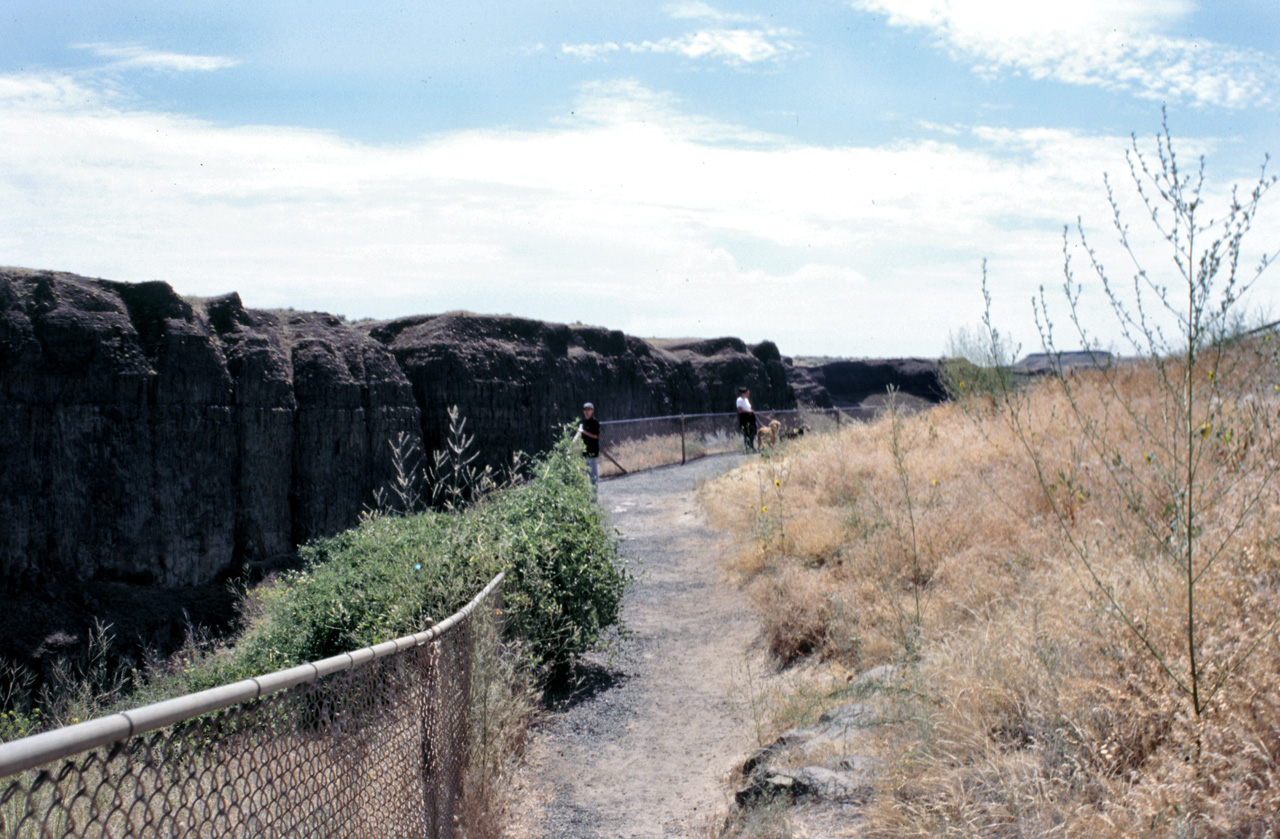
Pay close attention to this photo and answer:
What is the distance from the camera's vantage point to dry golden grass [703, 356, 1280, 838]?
10.6 ft

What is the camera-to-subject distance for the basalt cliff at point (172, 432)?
13859mm

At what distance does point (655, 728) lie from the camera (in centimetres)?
630

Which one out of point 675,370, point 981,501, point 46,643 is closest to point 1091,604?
point 981,501

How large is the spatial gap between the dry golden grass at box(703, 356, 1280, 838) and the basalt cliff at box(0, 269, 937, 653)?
1135 cm

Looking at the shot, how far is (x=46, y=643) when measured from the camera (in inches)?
513

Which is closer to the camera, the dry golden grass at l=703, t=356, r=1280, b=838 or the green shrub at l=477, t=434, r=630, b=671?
the dry golden grass at l=703, t=356, r=1280, b=838

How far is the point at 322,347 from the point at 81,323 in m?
4.88

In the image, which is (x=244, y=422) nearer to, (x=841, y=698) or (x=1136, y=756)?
(x=841, y=698)

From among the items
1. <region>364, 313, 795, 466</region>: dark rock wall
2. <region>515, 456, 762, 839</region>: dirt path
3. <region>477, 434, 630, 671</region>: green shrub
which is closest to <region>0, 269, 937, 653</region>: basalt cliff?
<region>364, 313, 795, 466</region>: dark rock wall

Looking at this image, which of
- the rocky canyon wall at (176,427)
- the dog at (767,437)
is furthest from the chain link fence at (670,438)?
the rocky canyon wall at (176,427)

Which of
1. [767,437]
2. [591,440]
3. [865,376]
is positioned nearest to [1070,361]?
[767,437]

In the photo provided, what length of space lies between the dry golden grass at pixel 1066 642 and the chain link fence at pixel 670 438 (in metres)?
11.6

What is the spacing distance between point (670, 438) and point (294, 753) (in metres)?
21.3

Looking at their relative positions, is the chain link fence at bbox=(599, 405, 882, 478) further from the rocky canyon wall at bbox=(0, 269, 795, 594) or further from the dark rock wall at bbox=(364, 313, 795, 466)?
the rocky canyon wall at bbox=(0, 269, 795, 594)
